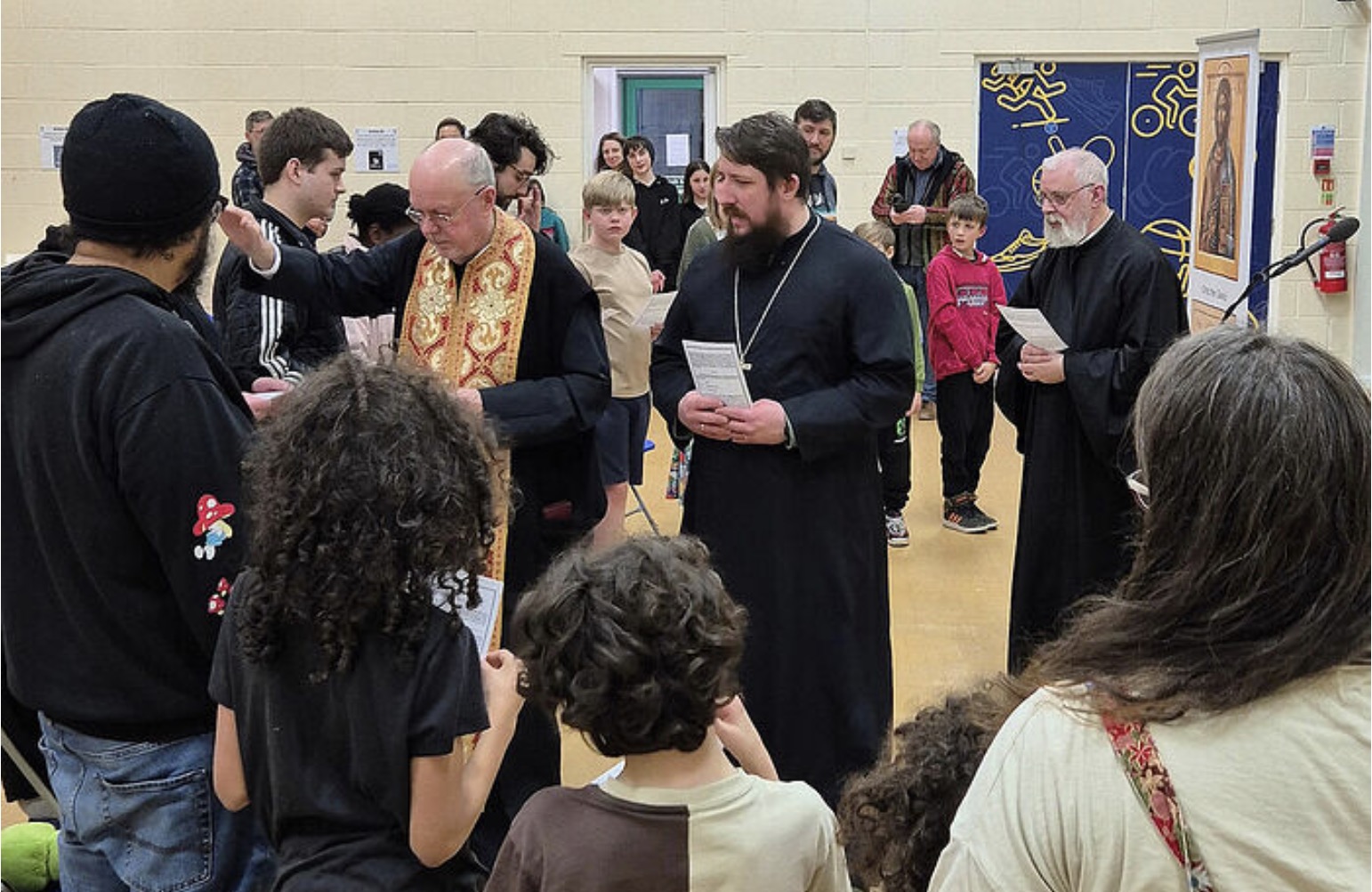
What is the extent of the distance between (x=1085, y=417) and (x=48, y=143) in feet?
26.1

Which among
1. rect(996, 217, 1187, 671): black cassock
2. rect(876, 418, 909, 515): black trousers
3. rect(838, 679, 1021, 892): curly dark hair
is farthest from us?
rect(876, 418, 909, 515): black trousers

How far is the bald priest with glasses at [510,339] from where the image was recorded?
3.18m

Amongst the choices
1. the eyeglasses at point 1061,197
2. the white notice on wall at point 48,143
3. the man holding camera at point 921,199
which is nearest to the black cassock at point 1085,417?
the eyeglasses at point 1061,197

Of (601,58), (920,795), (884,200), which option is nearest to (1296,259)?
(920,795)

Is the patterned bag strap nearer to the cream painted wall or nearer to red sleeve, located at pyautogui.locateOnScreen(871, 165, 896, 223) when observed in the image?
red sleeve, located at pyautogui.locateOnScreen(871, 165, 896, 223)

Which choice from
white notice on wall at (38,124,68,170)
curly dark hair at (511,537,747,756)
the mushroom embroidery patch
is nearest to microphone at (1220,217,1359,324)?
curly dark hair at (511,537,747,756)

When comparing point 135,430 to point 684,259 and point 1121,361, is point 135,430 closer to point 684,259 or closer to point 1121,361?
point 1121,361

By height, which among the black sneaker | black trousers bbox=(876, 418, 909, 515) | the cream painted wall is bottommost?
the black sneaker

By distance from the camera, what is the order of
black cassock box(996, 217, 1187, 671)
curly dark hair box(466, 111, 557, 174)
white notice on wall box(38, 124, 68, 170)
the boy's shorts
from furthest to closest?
white notice on wall box(38, 124, 68, 170) < the boy's shorts < curly dark hair box(466, 111, 557, 174) < black cassock box(996, 217, 1187, 671)

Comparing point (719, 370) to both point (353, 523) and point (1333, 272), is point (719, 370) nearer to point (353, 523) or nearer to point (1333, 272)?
point (353, 523)

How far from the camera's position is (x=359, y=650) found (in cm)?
175

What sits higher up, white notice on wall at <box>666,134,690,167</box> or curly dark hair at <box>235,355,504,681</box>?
white notice on wall at <box>666,134,690,167</box>

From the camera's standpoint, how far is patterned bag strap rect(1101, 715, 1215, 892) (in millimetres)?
1148

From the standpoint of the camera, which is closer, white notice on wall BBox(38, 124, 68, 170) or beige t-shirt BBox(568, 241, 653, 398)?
beige t-shirt BBox(568, 241, 653, 398)
